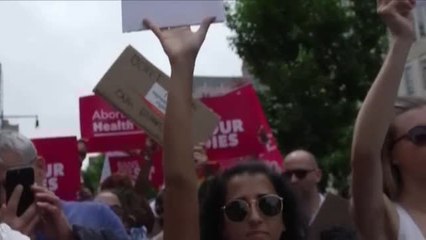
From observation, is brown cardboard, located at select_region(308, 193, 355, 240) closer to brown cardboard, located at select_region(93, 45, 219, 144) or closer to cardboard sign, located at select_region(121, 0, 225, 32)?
cardboard sign, located at select_region(121, 0, 225, 32)

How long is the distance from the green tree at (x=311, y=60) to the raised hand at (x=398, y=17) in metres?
25.8

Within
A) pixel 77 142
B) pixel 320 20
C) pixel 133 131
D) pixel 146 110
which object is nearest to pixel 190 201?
pixel 146 110

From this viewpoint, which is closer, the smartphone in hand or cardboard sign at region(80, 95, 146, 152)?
the smartphone in hand

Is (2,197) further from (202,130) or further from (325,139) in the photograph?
(325,139)

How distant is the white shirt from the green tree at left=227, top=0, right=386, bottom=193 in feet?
84.7

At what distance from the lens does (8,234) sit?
2701mm

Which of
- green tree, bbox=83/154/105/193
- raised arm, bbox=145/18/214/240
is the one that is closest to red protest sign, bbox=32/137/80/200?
green tree, bbox=83/154/105/193

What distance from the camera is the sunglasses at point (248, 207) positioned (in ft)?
9.59

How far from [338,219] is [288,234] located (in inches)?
42.2

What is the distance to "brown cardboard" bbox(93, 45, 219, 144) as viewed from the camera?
5211 millimetres

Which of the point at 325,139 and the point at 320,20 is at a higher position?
the point at 320,20

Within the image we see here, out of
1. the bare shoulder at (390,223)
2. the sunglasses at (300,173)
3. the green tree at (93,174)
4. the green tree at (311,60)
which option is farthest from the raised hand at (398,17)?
the green tree at (311,60)

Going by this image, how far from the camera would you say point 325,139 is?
2912 cm

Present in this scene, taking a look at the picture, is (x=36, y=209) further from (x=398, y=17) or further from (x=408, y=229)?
(x=398, y=17)
